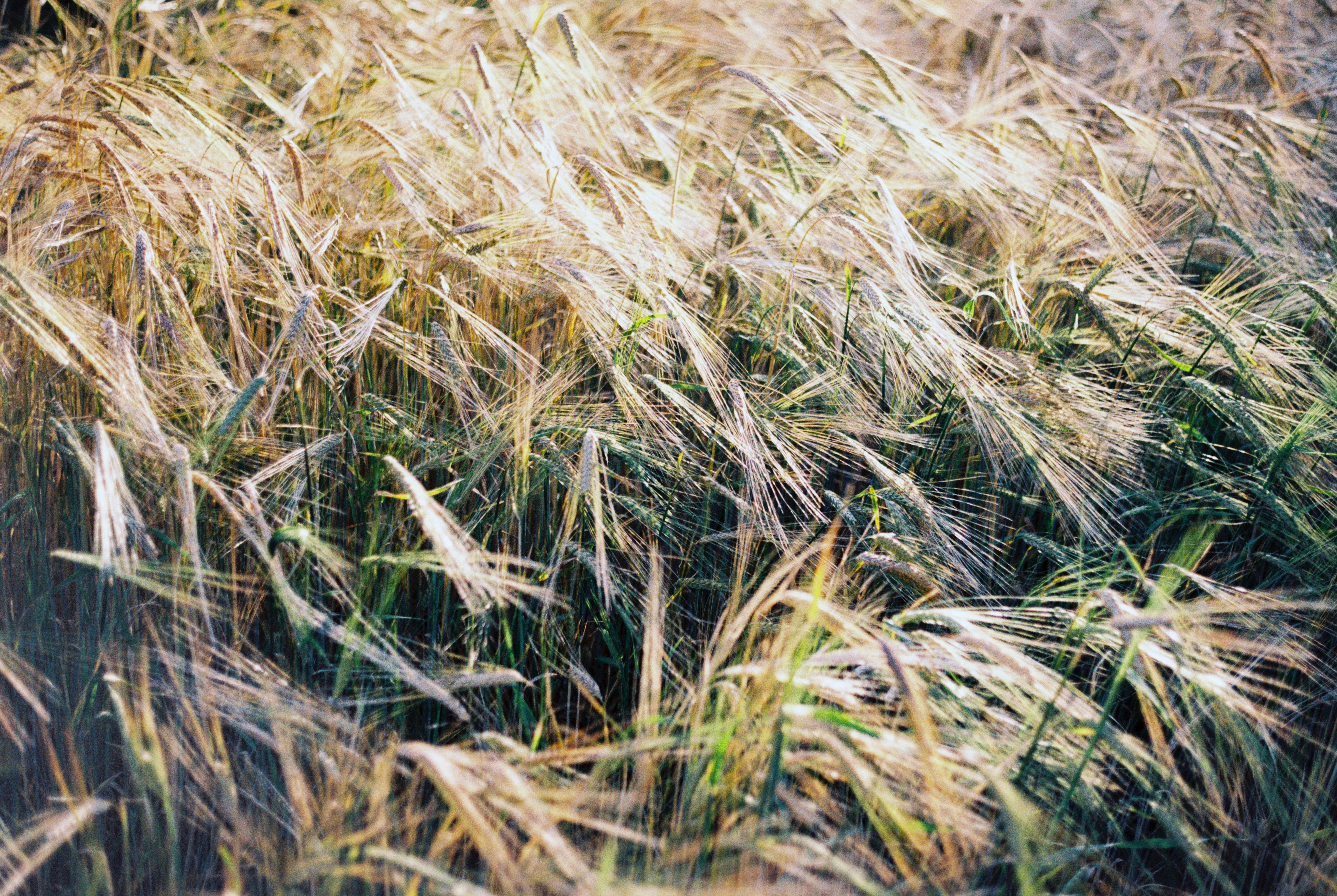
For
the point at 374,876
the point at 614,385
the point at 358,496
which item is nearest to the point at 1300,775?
the point at 614,385

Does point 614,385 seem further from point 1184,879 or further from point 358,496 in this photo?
point 1184,879

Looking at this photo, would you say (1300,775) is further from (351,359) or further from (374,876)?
(351,359)

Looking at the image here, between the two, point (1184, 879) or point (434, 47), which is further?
point (434, 47)

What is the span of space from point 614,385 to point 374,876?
0.80 metres

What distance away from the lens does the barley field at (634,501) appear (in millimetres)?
1104

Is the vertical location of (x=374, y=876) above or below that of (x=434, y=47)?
below

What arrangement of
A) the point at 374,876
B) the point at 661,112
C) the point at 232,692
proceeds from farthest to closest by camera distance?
the point at 661,112, the point at 232,692, the point at 374,876

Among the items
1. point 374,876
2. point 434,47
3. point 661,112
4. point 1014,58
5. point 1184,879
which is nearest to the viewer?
point 374,876

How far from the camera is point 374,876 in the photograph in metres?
1.00

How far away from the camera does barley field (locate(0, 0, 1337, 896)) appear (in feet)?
3.62

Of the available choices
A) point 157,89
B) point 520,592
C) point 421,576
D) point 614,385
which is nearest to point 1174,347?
point 614,385

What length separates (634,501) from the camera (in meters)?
1.47

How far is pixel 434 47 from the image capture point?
248 centimetres

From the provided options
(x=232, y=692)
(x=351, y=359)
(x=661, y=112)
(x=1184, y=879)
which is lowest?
(x=1184, y=879)
